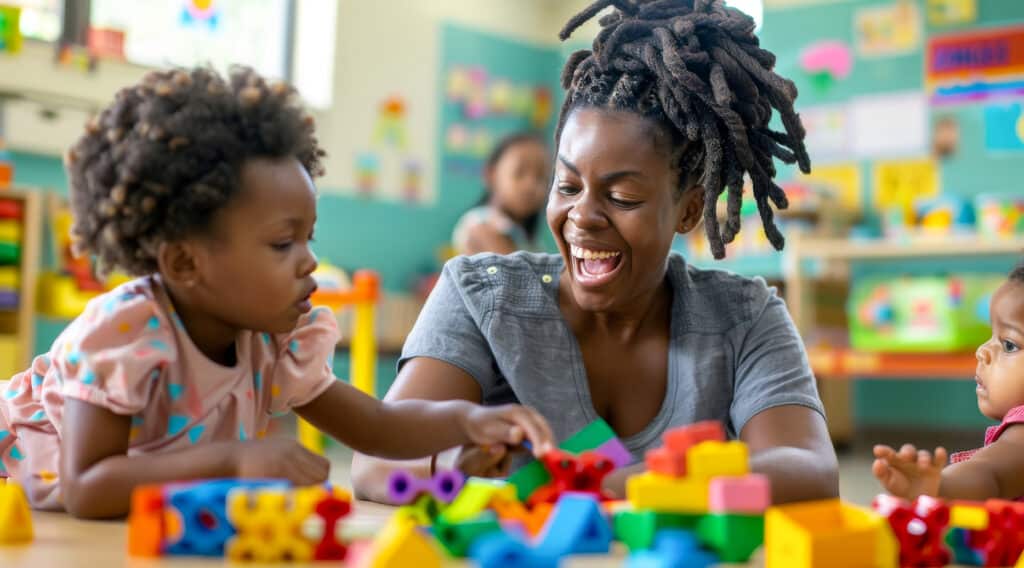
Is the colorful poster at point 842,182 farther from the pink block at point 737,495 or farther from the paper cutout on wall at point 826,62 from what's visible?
the pink block at point 737,495

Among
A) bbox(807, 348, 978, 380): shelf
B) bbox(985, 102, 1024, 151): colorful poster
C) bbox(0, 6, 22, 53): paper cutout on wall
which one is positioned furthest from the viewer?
bbox(985, 102, 1024, 151): colorful poster

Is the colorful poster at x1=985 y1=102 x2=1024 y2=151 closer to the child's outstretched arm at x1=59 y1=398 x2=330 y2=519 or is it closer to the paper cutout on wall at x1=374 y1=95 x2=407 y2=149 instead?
the paper cutout on wall at x1=374 y1=95 x2=407 y2=149

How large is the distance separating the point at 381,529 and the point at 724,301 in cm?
70

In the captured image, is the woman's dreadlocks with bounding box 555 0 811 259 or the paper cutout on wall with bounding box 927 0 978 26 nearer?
the woman's dreadlocks with bounding box 555 0 811 259

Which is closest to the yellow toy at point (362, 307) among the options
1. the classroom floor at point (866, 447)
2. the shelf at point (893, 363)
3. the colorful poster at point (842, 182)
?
the classroom floor at point (866, 447)

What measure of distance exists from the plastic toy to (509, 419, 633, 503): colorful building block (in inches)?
3.1

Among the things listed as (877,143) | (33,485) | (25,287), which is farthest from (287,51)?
(33,485)

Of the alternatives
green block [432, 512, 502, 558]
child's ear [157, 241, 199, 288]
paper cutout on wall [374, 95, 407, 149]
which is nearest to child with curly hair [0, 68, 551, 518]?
child's ear [157, 241, 199, 288]

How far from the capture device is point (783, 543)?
59 centimetres

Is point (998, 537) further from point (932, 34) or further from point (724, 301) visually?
point (932, 34)

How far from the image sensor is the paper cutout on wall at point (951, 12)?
4.81 m

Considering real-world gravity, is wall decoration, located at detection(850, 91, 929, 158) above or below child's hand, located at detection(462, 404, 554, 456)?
above

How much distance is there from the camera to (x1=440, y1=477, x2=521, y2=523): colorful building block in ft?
2.22

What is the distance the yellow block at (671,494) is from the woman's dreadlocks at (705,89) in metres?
0.68
